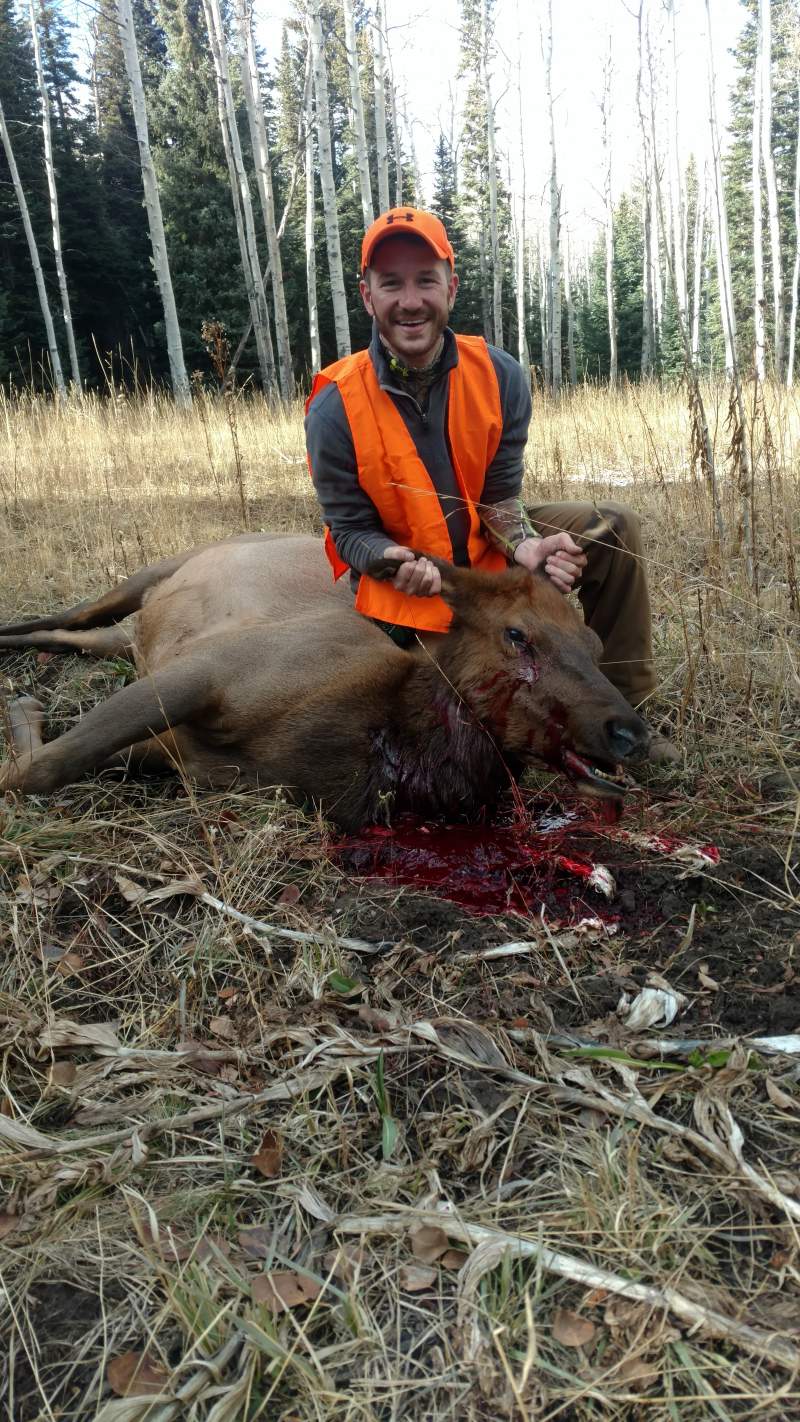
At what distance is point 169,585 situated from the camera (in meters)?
5.37

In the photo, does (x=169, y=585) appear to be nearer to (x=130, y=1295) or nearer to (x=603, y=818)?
(x=603, y=818)

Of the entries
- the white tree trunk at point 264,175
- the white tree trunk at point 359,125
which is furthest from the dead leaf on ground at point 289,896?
the white tree trunk at point 264,175

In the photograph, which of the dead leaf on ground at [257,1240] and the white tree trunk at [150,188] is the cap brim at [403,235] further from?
the white tree trunk at [150,188]

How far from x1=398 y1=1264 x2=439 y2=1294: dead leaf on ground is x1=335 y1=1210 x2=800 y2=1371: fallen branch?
76 millimetres

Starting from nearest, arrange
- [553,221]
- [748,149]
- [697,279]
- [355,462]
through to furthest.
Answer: [355,462] < [697,279] < [553,221] < [748,149]

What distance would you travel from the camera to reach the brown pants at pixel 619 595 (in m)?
4.40

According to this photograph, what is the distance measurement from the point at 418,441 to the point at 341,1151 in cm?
284

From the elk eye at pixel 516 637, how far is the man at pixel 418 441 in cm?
28

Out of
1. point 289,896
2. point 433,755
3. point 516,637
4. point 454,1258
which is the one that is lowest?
point 454,1258

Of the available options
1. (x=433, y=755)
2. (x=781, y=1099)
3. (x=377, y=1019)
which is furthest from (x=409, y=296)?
(x=781, y=1099)

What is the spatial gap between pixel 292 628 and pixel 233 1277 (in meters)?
2.58

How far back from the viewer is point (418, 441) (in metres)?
4.05

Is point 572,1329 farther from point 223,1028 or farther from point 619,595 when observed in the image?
point 619,595

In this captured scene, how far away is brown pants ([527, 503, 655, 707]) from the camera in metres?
4.40
